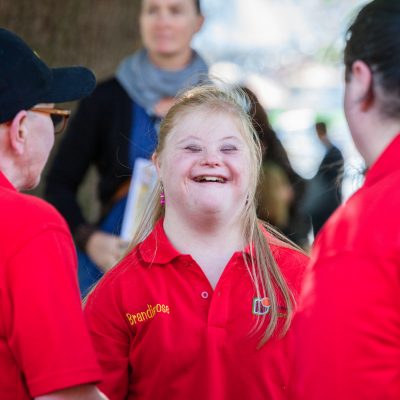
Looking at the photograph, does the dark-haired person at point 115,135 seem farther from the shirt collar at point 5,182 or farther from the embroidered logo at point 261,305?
the shirt collar at point 5,182

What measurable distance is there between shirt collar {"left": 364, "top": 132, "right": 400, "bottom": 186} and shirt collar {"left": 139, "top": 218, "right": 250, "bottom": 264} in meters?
1.07

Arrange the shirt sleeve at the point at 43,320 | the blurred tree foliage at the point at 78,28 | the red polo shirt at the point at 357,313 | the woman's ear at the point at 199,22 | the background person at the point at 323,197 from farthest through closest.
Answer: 1. the blurred tree foliage at the point at 78,28
2. the background person at the point at 323,197
3. the woman's ear at the point at 199,22
4. the shirt sleeve at the point at 43,320
5. the red polo shirt at the point at 357,313

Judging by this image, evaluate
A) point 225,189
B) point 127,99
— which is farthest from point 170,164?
point 127,99

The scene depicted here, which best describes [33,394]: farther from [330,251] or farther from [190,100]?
[190,100]

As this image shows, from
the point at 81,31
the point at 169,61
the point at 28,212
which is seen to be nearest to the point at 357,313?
the point at 28,212

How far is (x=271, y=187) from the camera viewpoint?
4973mm

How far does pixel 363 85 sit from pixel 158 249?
120cm

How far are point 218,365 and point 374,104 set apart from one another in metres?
1.09

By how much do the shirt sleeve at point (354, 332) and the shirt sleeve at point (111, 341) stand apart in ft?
3.43

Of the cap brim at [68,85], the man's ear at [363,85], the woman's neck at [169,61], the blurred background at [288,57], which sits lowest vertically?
the blurred background at [288,57]

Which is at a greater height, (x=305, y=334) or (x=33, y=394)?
(x=305, y=334)

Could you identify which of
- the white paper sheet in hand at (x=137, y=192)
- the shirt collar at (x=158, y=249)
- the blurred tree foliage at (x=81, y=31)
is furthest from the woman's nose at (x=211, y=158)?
the blurred tree foliage at (x=81, y=31)

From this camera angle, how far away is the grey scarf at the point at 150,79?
490cm

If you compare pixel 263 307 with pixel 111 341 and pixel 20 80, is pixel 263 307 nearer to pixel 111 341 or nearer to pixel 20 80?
pixel 111 341
